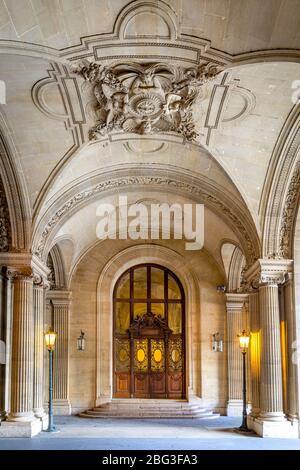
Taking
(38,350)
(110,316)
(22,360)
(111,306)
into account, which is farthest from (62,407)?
(22,360)

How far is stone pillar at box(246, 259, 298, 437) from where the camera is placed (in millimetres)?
17703

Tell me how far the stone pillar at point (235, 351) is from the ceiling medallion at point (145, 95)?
10.5m

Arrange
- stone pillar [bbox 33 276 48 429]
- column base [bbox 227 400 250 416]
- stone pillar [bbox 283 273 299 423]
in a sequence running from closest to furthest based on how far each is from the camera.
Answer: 1. stone pillar [bbox 283 273 299 423]
2. stone pillar [bbox 33 276 48 429]
3. column base [bbox 227 400 250 416]

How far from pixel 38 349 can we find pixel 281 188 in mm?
8286

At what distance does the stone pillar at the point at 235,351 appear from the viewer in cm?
2486

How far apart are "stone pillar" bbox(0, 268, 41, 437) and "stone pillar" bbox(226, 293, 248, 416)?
8871 millimetres

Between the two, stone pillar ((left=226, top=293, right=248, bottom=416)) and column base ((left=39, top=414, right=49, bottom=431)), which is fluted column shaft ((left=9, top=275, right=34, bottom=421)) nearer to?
column base ((left=39, top=414, right=49, bottom=431))

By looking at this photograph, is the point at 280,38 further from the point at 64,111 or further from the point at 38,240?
the point at 38,240

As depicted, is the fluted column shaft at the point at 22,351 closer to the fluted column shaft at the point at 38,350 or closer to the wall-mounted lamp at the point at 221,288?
the fluted column shaft at the point at 38,350

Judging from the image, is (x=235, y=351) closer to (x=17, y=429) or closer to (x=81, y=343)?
(x=81, y=343)

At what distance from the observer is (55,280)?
990 inches

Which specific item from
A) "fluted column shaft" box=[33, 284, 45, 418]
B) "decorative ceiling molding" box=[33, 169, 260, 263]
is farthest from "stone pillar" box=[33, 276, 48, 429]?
"decorative ceiling molding" box=[33, 169, 260, 263]

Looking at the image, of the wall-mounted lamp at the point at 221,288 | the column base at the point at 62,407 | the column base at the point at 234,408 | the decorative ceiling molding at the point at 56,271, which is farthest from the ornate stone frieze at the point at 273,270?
the column base at the point at 62,407

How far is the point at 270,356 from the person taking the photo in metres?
18.1
